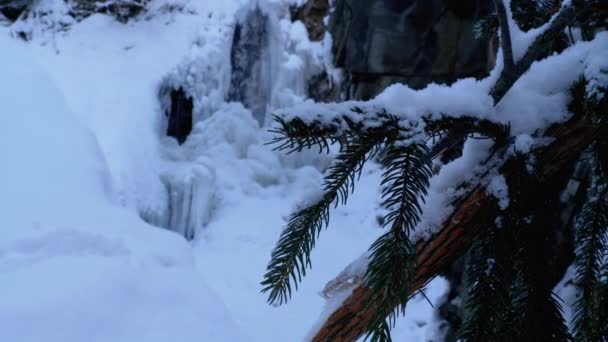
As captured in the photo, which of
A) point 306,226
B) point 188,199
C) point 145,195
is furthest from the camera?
point 188,199

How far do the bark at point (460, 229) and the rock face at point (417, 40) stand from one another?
201 inches

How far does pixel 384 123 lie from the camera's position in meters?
0.69

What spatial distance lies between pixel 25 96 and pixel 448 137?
3.94 meters

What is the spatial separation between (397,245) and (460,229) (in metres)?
0.15

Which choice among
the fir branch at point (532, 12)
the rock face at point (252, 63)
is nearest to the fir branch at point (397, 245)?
the fir branch at point (532, 12)

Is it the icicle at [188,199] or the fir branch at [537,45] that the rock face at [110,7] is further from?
the fir branch at [537,45]

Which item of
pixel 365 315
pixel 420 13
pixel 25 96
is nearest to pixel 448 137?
pixel 365 315

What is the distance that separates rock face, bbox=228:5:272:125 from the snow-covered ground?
0.59ft

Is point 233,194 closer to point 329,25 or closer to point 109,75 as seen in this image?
point 109,75

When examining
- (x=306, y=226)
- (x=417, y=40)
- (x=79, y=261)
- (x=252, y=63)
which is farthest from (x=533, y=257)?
(x=252, y=63)

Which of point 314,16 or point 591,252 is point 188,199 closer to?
point 314,16

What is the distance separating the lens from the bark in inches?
28.9

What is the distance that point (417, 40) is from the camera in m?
5.77

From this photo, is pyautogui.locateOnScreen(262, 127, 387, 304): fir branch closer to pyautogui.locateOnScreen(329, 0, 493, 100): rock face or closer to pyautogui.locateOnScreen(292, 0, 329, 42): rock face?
pyautogui.locateOnScreen(329, 0, 493, 100): rock face
